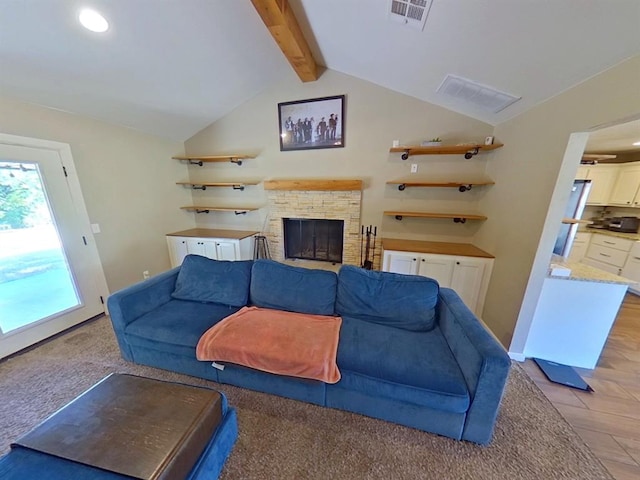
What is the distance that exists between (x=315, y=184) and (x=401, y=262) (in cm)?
161

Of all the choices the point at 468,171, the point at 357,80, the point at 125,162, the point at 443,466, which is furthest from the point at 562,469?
the point at 125,162

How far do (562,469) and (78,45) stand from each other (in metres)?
4.31

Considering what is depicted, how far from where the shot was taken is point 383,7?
1.62 m

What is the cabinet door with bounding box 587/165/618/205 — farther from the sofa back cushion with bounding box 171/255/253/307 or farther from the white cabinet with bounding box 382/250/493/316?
the sofa back cushion with bounding box 171/255/253/307

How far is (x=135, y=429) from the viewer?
1018mm

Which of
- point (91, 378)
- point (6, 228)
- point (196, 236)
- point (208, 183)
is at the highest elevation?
point (208, 183)

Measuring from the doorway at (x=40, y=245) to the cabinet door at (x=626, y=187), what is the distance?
7.45 m

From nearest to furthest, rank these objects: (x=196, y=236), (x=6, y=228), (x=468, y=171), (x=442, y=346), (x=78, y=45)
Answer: (x=442, y=346)
(x=78, y=45)
(x=6, y=228)
(x=468, y=171)
(x=196, y=236)

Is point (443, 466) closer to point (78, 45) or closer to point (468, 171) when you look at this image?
point (468, 171)

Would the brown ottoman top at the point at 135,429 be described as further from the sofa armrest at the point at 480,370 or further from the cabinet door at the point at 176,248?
the cabinet door at the point at 176,248

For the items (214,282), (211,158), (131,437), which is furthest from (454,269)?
(211,158)

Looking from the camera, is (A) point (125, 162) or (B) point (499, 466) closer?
(B) point (499, 466)

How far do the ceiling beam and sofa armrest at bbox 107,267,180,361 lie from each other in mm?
2470

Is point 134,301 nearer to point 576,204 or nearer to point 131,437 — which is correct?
point 131,437
